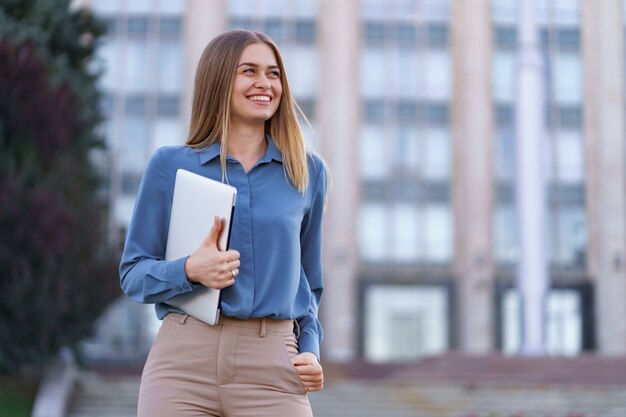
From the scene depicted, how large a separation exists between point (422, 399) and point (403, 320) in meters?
17.7

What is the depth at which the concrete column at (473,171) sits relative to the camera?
38219 millimetres

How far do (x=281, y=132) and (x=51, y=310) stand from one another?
1713 cm

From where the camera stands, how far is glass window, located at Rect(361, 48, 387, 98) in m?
39.5

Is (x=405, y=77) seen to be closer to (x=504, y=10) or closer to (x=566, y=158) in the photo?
(x=504, y=10)

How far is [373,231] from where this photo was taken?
127 feet

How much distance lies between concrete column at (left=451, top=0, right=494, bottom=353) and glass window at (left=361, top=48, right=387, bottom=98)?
2709 mm

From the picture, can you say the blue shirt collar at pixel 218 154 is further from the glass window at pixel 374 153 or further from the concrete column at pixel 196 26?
the concrete column at pixel 196 26

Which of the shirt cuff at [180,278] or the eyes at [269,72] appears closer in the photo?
the shirt cuff at [180,278]

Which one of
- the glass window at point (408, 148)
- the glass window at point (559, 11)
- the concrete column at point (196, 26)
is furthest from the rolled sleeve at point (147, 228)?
the glass window at point (559, 11)

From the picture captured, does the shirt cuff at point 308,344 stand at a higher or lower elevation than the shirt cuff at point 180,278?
lower

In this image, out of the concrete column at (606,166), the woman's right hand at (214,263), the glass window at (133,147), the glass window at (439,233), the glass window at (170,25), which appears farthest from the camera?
the glass window at (170,25)

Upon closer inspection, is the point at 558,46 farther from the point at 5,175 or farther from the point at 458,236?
the point at 5,175

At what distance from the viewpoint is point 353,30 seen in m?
39.7

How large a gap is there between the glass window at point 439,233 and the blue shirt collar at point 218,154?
3615 cm
